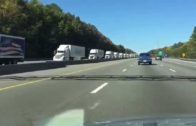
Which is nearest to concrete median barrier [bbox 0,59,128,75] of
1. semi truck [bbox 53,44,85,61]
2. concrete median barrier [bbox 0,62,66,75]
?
concrete median barrier [bbox 0,62,66,75]

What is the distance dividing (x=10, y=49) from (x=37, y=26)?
2032 inches

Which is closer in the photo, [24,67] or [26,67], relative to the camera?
[24,67]

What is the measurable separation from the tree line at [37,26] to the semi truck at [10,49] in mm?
32113

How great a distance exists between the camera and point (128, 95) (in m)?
16.8

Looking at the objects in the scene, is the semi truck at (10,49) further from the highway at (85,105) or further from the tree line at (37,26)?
the tree line at (37,26)

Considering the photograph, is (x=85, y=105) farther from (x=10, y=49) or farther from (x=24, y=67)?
(x=10, y=49)

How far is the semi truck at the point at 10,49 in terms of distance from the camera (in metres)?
49.6

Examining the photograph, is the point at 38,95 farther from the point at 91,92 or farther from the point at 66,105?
the point at 66,105

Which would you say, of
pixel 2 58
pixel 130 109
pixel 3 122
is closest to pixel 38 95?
pixel 130 109

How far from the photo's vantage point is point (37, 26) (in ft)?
337

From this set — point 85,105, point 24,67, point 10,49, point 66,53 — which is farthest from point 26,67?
point 66,53

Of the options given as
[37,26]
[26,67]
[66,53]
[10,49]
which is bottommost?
[26,67]

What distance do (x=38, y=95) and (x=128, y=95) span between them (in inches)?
123

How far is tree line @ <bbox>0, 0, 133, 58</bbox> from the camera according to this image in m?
91.9
